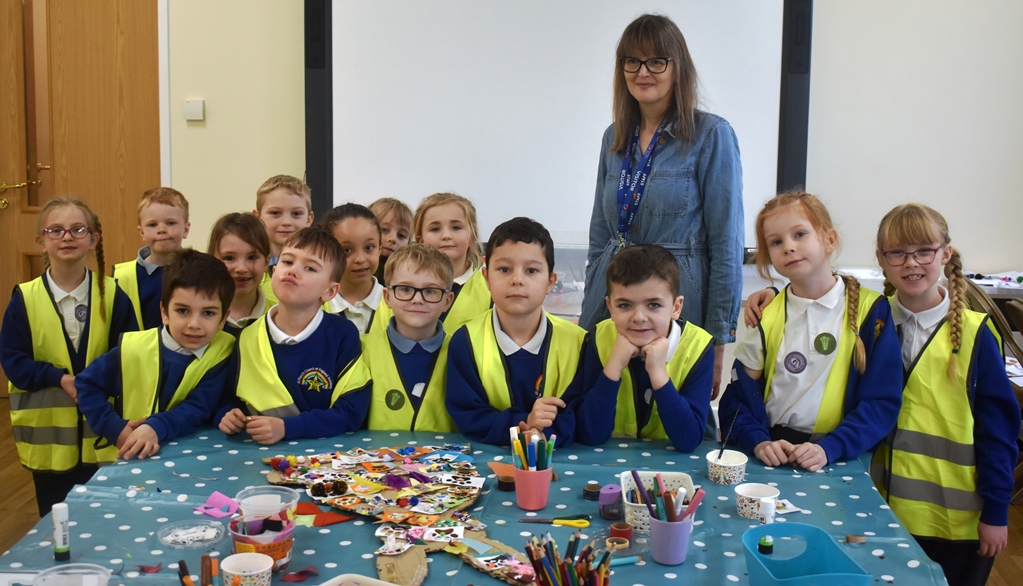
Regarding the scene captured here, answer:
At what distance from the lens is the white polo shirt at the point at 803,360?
6.67ft

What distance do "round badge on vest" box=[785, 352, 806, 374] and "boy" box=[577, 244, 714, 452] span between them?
7.1 inches

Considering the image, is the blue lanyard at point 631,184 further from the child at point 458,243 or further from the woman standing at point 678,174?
the child at point 458,243

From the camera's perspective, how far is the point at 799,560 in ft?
4.46

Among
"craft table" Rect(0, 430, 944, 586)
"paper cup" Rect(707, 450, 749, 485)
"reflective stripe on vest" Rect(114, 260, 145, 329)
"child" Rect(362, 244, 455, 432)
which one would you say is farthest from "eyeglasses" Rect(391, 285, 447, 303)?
"reflective stripe on vest" Rect(114, 260, 145, 329)

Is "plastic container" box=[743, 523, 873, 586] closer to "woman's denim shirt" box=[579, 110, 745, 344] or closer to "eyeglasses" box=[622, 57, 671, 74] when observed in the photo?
"woman's denim shirt" box=[579, 110, 745, 344]

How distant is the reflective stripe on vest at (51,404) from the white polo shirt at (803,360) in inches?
75.3

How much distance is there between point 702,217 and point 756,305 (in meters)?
0.42

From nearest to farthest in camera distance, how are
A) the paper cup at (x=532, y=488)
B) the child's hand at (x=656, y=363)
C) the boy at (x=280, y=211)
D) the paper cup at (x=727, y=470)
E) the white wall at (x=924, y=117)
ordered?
the paper cup at (x=532, y=488) → the paper cup at (x=727, y=470) → the child's hand at (x=656, y=363) → the boy at (x=280, y=211) → the white wall at (x=924, y=117)

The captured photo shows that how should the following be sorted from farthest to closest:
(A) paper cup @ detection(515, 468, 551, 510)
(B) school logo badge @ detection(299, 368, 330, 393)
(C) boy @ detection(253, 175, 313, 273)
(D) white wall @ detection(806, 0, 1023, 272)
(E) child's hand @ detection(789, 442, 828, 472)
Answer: (D) white wall @ detection(806, 0, 1023, 272), (C) boy @ detection(253, 175, 313, 273), (B) school logo badge @ detection(299, 368, 330, 393), (E) child's hand @ detection(789, 442, 828, 472), (A) paper cup @ detection(515, 468, 551, 510)

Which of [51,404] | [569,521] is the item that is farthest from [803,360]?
[51,404]

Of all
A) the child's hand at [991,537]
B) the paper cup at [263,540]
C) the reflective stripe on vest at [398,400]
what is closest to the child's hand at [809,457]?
the child's hand at [991,537]

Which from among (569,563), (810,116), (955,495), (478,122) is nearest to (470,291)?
(955,495)

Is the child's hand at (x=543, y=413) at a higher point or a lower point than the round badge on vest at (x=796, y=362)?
lower

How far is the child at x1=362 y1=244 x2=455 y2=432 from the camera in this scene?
2.18m
